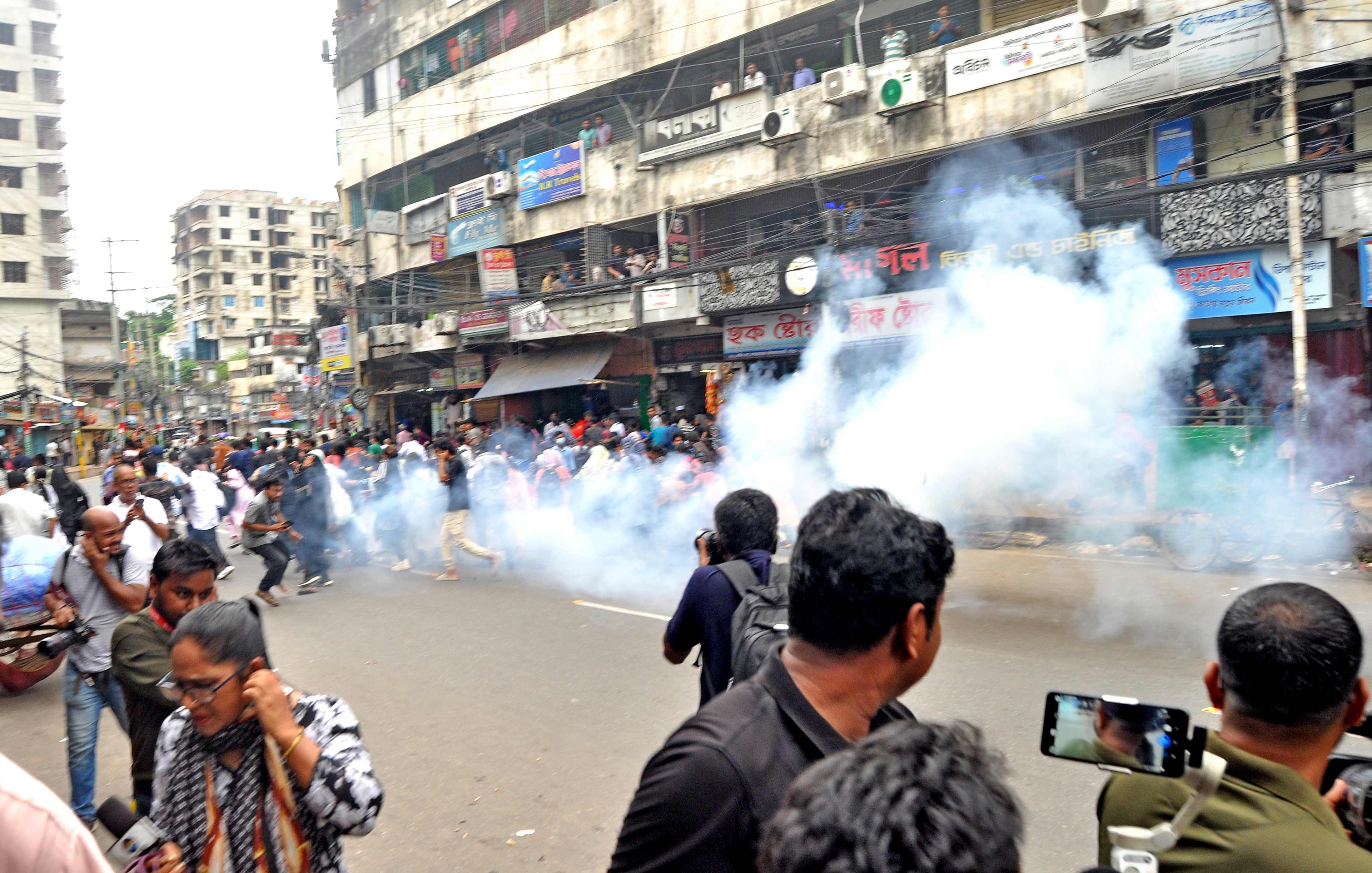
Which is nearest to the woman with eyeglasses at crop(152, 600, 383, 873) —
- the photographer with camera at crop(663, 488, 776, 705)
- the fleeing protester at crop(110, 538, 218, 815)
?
the fleeing protester at crop(110, 538, 218, 815)

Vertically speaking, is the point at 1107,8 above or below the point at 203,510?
above

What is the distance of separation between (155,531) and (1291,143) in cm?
1352

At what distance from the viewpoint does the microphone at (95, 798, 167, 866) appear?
1.89 metres

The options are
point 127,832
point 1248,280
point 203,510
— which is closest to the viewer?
point 127,832

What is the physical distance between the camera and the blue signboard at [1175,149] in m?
13.5

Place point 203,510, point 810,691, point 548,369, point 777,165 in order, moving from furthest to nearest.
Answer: point 548,369
point 777,165
point 203,510
point 810,691

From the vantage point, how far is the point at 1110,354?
9984 millimetres

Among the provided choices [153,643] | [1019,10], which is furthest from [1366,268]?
[153,643]

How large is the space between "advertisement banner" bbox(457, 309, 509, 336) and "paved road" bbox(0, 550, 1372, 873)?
1474 cm

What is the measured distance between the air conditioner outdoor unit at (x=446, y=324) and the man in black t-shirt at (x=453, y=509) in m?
15.8

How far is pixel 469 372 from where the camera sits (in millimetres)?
26703

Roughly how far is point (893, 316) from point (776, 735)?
563 inches

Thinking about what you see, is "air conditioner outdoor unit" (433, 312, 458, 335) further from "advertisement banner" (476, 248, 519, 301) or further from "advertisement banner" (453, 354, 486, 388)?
"advertisement banner" (476, 248, 519, 301)

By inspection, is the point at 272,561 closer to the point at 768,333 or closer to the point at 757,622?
the point at 757,622
